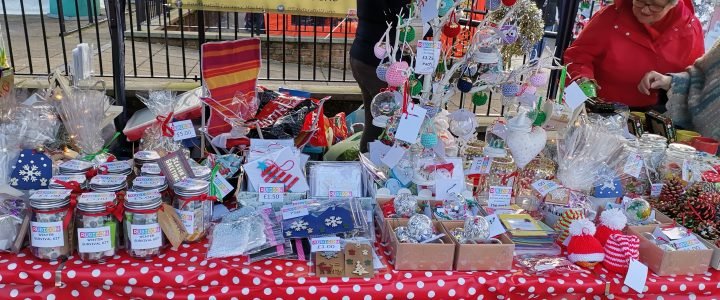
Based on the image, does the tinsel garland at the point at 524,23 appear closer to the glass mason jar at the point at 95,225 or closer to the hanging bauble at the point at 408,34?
the hanging bauble at the point at 408,34

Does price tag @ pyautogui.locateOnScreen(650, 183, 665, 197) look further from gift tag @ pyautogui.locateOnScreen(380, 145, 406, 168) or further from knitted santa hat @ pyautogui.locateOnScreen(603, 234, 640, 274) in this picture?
gift tag @ pyautogui.locateOnScreen(380, 145, 406, 168)

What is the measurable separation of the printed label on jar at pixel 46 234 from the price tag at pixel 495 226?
1162 millimetres

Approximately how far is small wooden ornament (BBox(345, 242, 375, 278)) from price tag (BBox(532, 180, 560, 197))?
649 mm

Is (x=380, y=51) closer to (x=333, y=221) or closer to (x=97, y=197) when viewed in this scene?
(x=333, y=221)

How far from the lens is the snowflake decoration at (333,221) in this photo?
156 centimetres

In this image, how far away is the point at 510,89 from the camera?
1.74 metres

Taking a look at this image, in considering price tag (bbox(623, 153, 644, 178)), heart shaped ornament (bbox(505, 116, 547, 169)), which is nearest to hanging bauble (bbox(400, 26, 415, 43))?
heart shaped ornament (bbox(505, 116, 547, 169))

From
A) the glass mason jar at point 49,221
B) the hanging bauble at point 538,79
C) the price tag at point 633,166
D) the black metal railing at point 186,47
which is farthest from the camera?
the black metal railing at point 186,47

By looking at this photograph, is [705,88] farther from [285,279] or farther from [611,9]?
[285,279]

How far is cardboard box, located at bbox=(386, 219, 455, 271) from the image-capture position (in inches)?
57.2

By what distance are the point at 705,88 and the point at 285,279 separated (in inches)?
82.8

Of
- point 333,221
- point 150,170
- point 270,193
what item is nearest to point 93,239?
point 150,170

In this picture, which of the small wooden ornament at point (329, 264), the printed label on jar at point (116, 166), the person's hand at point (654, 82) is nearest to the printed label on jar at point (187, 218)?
the printed label on jar at point (116, 166)

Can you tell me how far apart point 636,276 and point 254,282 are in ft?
3.51
